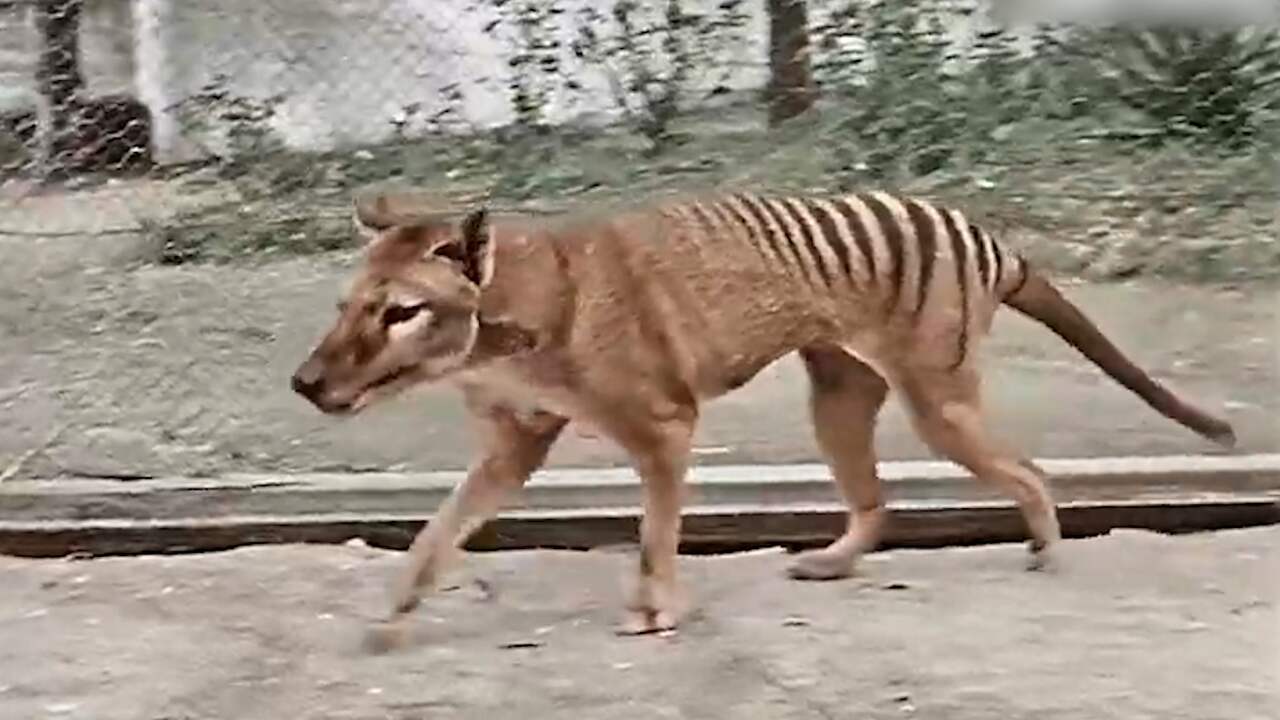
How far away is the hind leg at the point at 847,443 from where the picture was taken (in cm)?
95

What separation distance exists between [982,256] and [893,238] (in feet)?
0.15

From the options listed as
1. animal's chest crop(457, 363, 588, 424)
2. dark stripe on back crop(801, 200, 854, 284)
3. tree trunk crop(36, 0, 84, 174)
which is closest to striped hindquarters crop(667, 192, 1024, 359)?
dark stripe on back crop(801, 200, 854, 284)

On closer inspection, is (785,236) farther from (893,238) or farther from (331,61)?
(331,61)

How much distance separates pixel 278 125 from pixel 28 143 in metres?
0.11

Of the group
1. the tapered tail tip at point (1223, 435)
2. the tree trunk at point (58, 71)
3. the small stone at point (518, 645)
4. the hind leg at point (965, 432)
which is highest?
the tree trunk at point (58, 71)

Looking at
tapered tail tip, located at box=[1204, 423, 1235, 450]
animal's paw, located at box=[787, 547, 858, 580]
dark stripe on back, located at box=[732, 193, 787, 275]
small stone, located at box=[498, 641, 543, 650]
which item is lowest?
animal's paw, located at box=[787, 547, 858, 580]

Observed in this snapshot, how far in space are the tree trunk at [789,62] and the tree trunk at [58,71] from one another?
31cm

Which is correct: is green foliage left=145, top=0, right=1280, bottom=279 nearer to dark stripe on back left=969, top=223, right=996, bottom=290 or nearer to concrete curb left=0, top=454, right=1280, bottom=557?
dark stripe on back left=969, top=223, right=996, bottom=290

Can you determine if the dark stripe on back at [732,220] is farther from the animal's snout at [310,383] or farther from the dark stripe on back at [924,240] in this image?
the animal's snout at [310,383]

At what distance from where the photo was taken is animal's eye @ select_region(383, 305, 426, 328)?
0.80 metres

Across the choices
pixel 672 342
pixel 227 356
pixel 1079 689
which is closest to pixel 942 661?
pixel 1079 689

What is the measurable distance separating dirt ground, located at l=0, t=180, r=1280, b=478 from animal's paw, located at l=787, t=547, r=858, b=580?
51mm

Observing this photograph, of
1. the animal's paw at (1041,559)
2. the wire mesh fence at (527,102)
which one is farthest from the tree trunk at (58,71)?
the animal's paw at (1041,559)

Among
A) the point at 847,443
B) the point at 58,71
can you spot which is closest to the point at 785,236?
the point at 847,443
